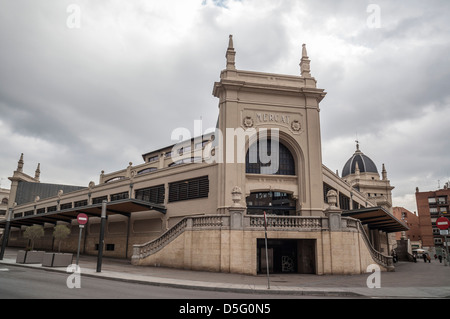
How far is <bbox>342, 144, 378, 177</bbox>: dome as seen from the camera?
2987 inches

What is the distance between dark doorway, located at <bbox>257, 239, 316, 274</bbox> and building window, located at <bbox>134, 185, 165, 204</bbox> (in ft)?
41.9

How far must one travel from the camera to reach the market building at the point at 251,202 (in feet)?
63.7

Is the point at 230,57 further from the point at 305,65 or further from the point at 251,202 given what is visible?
the point at 251,202

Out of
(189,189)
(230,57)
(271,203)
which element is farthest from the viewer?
(189,189)

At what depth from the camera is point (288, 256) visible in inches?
848

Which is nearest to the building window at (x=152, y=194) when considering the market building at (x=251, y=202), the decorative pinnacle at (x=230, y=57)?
the market building at (x=251, y=202)

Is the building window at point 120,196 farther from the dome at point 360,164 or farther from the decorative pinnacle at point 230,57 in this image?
the dome at point 360,164

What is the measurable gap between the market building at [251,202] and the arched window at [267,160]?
0.25 ft

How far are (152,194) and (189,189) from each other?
18.2 ft

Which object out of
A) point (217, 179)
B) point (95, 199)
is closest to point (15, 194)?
point (95, 199)

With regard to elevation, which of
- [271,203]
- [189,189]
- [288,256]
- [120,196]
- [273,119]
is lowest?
[288,256]

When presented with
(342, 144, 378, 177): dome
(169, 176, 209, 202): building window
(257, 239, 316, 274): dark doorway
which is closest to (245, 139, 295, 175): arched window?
(169, 176, 209, 202): building window

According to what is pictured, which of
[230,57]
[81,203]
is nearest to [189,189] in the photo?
[230,57]
